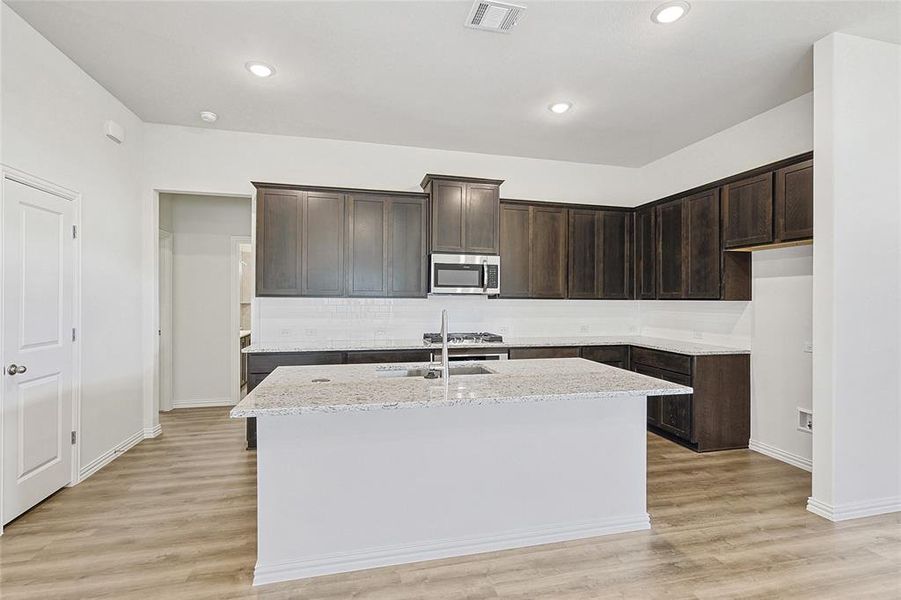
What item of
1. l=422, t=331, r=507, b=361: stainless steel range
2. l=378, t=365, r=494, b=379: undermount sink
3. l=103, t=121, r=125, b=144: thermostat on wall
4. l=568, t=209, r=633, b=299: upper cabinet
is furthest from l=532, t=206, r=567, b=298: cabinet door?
l=103, t=121, r=125, b=144: thermostat on wall

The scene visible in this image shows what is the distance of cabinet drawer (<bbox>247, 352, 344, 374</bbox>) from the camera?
160 inches

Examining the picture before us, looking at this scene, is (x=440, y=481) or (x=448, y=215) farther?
(x=448, y=215)

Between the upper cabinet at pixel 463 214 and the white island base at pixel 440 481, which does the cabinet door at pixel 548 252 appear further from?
the white island base at pixel 440 481

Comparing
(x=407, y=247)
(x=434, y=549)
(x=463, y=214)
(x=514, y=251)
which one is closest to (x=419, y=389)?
(x=434, y=549)

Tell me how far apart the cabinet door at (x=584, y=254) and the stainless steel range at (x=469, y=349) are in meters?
1.12

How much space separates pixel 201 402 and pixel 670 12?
234 inches

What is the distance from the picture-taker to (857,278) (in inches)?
114

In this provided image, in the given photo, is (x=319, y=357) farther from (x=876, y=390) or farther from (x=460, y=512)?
(x=876, y=390)

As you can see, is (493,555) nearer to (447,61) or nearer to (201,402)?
(447,61)

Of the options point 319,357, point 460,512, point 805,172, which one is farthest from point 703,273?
point 319,357

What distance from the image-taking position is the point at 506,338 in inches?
204

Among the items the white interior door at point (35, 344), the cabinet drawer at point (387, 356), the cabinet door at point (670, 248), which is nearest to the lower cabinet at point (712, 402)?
the cabinet door at point (670, 248)

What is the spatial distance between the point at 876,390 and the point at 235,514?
4109 millimetres

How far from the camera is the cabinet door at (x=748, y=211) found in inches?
143
